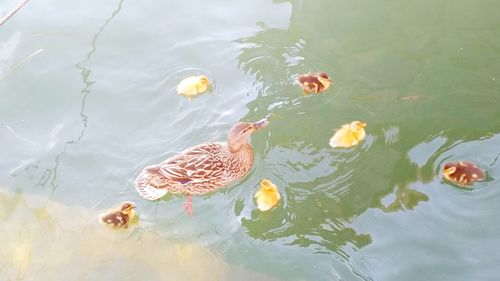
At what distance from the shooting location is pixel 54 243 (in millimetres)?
4621

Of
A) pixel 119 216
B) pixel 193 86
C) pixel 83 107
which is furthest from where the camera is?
pixel 83 107

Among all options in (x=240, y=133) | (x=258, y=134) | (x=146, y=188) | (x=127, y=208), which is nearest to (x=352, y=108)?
(x=258, y=134)

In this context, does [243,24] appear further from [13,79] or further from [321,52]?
[13,79]

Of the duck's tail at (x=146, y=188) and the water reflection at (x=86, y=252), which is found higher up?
the duck's tail at (x=146, y=188)

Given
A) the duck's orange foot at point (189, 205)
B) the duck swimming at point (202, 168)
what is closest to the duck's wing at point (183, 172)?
the duck swimming at point (202, 168)

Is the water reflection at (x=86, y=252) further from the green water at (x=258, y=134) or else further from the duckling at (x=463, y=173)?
the duckling at (x=463, y=173)

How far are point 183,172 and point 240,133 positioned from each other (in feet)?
1.84

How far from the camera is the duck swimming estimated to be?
4.58 metres

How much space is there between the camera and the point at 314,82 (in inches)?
199

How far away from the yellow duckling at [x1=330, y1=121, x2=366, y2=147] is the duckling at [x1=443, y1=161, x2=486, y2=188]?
0.72 m

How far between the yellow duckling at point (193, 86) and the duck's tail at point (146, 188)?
3.36 ft

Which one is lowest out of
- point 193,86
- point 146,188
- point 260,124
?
point 146,188

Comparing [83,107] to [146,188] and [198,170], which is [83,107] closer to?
[146,188]

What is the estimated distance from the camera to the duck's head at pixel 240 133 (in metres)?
4.78
